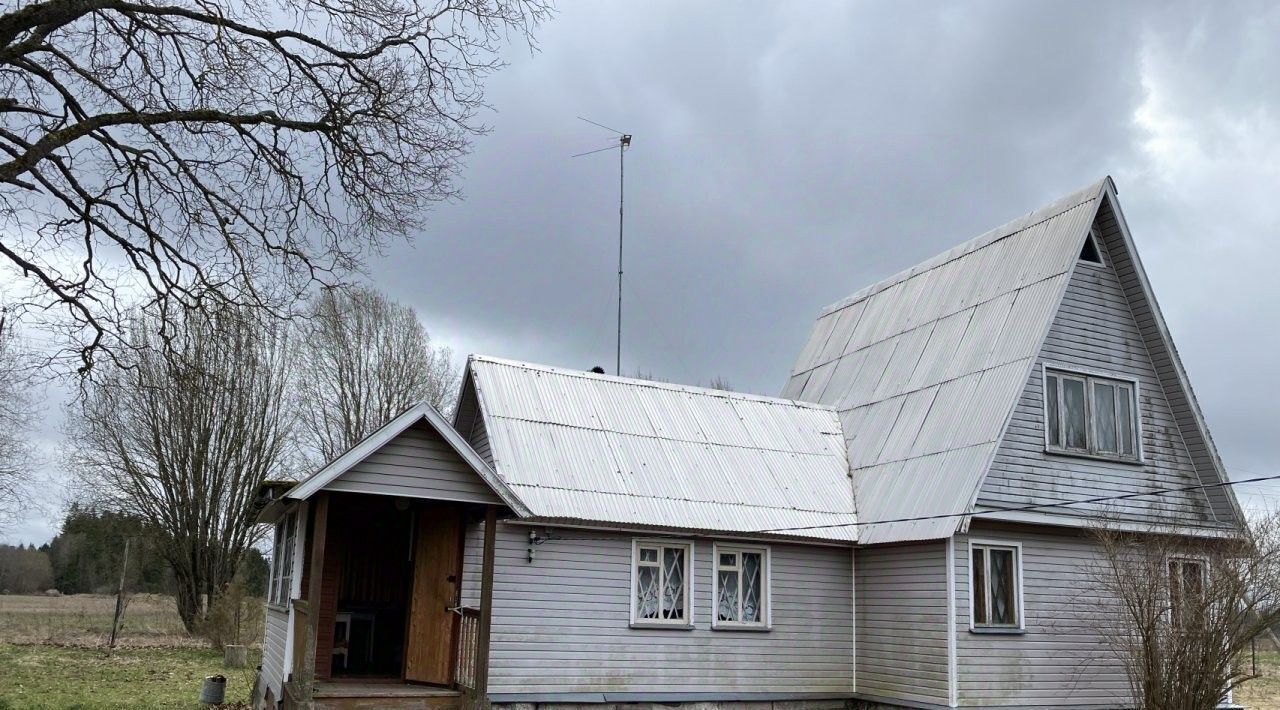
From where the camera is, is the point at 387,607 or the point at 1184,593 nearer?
the point at 1184,593

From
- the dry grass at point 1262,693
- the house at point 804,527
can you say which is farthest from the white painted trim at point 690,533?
the dry grass at point 1262,693

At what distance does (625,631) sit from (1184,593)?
7.17m

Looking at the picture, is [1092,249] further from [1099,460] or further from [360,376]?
[360,376]

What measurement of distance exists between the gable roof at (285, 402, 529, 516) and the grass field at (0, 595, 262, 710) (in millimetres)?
7191

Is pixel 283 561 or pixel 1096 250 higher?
pixel 1096 250

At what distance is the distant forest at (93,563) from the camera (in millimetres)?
33406

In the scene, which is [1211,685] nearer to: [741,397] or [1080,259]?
[1080,259]

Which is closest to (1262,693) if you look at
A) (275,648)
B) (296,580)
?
(275,648)

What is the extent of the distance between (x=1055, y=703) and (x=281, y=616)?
421 inches

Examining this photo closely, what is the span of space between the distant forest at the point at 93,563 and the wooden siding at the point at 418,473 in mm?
22589

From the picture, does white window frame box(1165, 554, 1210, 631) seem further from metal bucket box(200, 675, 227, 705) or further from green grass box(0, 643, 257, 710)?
green grass box(0, 643, 257, 710)

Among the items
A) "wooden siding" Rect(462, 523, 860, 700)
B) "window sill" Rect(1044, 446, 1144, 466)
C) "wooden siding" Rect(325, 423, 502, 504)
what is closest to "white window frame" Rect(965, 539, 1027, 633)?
"window sill" Rect(1044, 446, 1144, 466)

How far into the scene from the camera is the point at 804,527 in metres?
15.6

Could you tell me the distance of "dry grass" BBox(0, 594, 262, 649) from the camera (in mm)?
27875
